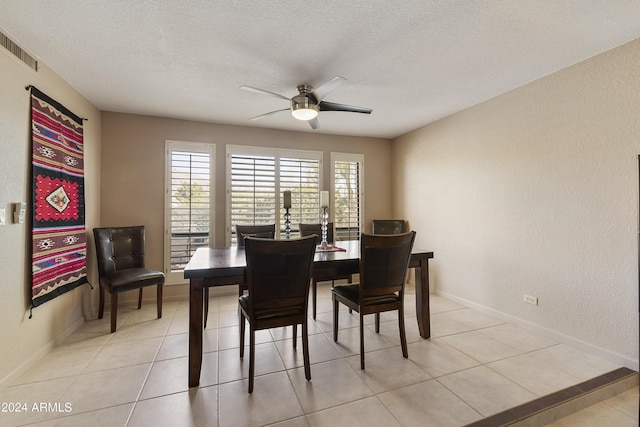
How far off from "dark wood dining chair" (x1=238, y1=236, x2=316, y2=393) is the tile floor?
250 mm

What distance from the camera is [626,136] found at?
2.13 m

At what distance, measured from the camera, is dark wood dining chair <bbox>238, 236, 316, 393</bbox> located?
1.80m

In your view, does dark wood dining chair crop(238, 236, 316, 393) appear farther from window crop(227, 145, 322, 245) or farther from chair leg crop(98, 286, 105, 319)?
window crop(227, 145, 322, 245)

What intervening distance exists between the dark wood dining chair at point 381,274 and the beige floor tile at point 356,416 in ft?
1.35

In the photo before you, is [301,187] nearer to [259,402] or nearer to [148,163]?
[148,163]

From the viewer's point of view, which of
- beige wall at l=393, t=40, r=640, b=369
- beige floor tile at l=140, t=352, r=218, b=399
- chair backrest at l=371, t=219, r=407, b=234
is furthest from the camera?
chair backrest at l=371, t=219, r=407, b=234

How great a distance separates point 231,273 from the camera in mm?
1974

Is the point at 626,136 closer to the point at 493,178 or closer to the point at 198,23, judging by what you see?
the point at 493,178

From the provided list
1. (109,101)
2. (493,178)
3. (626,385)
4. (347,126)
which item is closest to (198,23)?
(109,101)

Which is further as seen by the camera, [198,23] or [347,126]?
[347,126]

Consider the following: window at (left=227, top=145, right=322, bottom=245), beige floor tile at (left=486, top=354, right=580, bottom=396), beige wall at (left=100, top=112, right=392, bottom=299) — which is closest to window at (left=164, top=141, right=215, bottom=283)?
beige wall at (left=100, top=112, right=392, bottom=299)

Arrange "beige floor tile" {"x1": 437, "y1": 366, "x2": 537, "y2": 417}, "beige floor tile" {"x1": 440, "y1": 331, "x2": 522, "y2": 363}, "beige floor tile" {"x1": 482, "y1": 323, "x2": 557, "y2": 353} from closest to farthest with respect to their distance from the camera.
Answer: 1. "beige floor tile" {"x1": 437, "y1": 366, "x2": 537, "y2": 417}
2. "beige floor tile" {"x1": 440, "y1": 331, "x2": 522, "y2": 363}
3. "beige floor tile" {"x1": 482, "y1": 323, "x2": 557, "y2": 353}

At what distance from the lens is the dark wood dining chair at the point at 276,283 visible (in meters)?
1.80

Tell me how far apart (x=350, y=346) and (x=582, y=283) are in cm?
209
